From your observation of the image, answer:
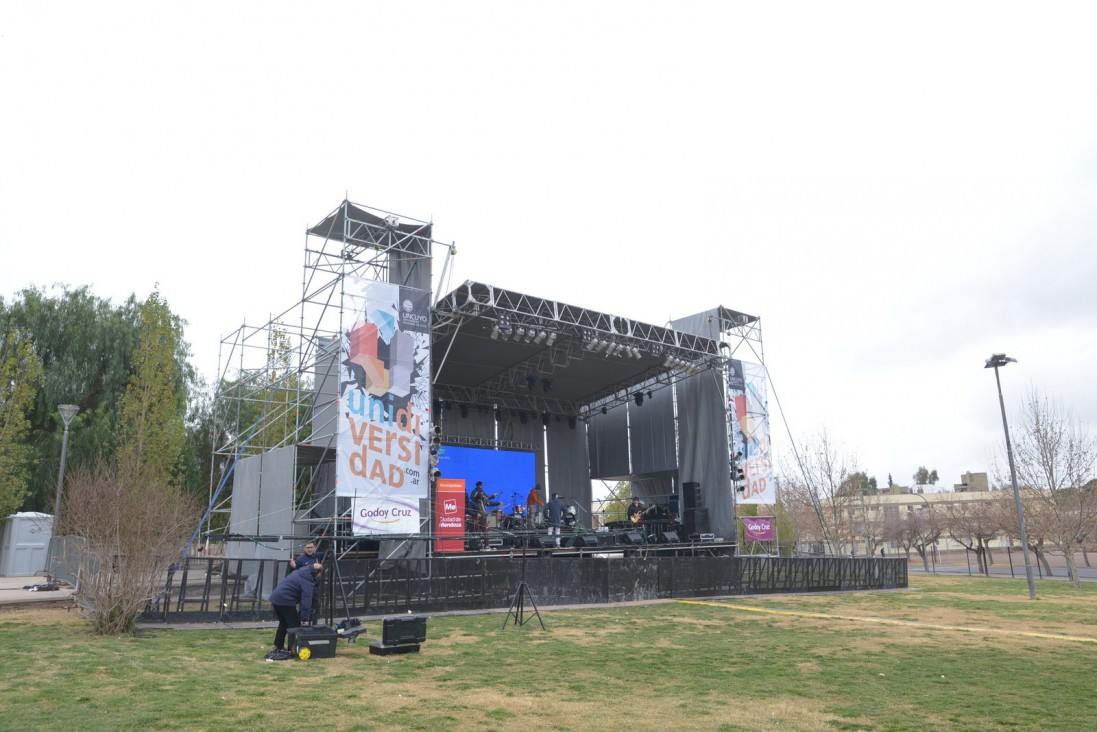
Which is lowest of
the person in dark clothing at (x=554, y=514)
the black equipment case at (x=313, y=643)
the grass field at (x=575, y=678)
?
the grass field at (x=575, y=678)

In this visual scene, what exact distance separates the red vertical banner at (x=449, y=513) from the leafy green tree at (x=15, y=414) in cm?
1252

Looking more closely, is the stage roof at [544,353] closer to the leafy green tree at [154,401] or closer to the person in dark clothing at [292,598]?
the leafy green tree at [154,401]

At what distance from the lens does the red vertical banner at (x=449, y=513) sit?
Result: 18.5 m

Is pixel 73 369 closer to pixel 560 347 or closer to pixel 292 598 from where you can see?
pixel 560 347

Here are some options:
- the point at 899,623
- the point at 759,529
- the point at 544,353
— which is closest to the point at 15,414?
the point at 544,353

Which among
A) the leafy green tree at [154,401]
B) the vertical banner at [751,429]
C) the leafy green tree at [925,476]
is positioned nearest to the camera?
the leafy green tree at [154,401]

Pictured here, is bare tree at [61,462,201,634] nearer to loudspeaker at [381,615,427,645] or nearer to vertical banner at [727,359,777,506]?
loudspeaker at [381,615,427,645]

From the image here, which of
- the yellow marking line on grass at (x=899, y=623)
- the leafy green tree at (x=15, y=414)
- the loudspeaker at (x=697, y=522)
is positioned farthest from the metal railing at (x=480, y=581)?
the leafy green tree at (x=15, y=414)

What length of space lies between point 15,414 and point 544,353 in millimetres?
16013

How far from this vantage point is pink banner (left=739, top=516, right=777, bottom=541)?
24516 mm

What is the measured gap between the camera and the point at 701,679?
8.12 m

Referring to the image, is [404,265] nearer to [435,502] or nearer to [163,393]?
[435,502]

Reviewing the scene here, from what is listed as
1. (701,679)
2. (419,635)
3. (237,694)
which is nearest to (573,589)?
(419,635)

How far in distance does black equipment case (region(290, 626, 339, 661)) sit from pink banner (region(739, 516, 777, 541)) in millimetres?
17842
